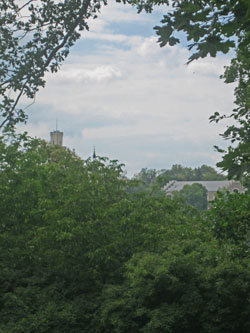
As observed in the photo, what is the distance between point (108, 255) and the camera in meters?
15.1

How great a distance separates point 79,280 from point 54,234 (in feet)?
4.76

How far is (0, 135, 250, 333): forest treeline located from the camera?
43.6 ft

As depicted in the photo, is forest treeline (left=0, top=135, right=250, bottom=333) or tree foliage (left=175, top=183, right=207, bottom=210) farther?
tree foliage (left=175, top=183, right=207, bottom=210)

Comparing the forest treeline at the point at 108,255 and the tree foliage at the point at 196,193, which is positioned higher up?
the tree foliage at the point at 196,193

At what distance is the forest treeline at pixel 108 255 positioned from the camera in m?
13.3

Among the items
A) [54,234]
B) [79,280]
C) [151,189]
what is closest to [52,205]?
[54,234]

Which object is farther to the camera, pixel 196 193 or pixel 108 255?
pixel 196 193

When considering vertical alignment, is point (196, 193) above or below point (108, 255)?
above

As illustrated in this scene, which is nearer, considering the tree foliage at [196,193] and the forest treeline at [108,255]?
the forest treeline at [108,255]

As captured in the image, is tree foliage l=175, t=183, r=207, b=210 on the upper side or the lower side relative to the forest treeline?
upper

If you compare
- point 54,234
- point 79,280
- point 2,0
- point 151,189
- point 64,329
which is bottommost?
point 64,329

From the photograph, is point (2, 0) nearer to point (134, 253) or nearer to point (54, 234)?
point (54, 234)

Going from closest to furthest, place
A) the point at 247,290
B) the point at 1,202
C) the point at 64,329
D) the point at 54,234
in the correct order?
the point at 247,290 < the point at 64,329 < the point at 54,234 < the point at 1,202

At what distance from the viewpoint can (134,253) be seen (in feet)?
50.4
